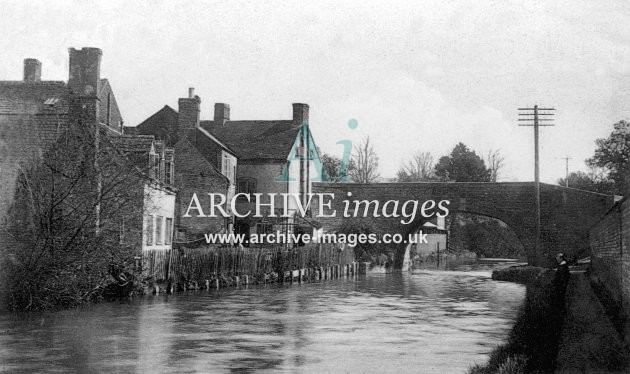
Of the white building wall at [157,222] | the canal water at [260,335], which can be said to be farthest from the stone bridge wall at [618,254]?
the white building wall at [157,222]

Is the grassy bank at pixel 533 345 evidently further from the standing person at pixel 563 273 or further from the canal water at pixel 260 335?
the canal water at pixel 260 335

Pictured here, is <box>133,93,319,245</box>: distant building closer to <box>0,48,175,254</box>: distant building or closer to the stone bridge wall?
<box>0,48,175,254</box>: distant building

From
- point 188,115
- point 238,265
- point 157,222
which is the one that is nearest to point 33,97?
point 157,222

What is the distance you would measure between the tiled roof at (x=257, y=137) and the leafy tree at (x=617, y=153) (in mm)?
21774

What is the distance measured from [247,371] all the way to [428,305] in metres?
13.9

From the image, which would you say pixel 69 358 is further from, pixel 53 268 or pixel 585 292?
pixel 585 292

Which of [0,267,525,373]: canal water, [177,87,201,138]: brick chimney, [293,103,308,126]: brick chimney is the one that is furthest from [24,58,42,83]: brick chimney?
[293,103,308,126]: brick chimney

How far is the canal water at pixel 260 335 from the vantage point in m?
12.0

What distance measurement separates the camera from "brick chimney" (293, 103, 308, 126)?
53.9 meters

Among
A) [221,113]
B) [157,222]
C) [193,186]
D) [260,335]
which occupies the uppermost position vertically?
[221,113]

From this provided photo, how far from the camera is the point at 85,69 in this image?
86.7 ft

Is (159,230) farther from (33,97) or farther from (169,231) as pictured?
(33,97)

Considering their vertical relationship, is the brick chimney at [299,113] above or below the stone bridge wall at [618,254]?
above

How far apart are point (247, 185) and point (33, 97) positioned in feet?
72.2
